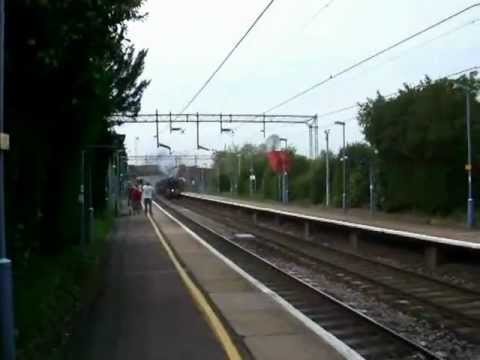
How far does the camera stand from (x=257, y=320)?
1175 centimetres

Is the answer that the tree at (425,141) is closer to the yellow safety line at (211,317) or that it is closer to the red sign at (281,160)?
the red sign at (281,160)

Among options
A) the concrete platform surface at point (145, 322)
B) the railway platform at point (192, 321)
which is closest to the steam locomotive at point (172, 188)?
the railway platform at point (192, 321)

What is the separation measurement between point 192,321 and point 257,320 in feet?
3.15

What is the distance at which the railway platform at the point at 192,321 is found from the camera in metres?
9.40

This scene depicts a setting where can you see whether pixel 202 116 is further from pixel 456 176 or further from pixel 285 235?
pixel 285 235

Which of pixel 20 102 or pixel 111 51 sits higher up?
pixel 111 51

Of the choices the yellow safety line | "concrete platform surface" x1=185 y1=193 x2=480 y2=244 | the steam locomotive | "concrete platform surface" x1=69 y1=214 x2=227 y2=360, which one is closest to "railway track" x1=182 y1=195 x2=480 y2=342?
the yellow safety line

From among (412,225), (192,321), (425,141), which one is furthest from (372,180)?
(192,321)

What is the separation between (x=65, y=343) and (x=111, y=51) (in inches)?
207

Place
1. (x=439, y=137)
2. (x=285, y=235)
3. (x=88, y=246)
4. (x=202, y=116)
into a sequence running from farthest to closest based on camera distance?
(x=202, y=116) → (x=439, y=137) → (x=285, y=235) → (x=88, y=246)

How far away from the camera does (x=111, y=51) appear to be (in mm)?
13297

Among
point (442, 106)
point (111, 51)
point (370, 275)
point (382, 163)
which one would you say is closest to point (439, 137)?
point (442, 106)

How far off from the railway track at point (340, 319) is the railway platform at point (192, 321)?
525 mm

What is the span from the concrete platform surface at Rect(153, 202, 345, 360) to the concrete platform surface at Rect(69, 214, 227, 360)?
0.46m
